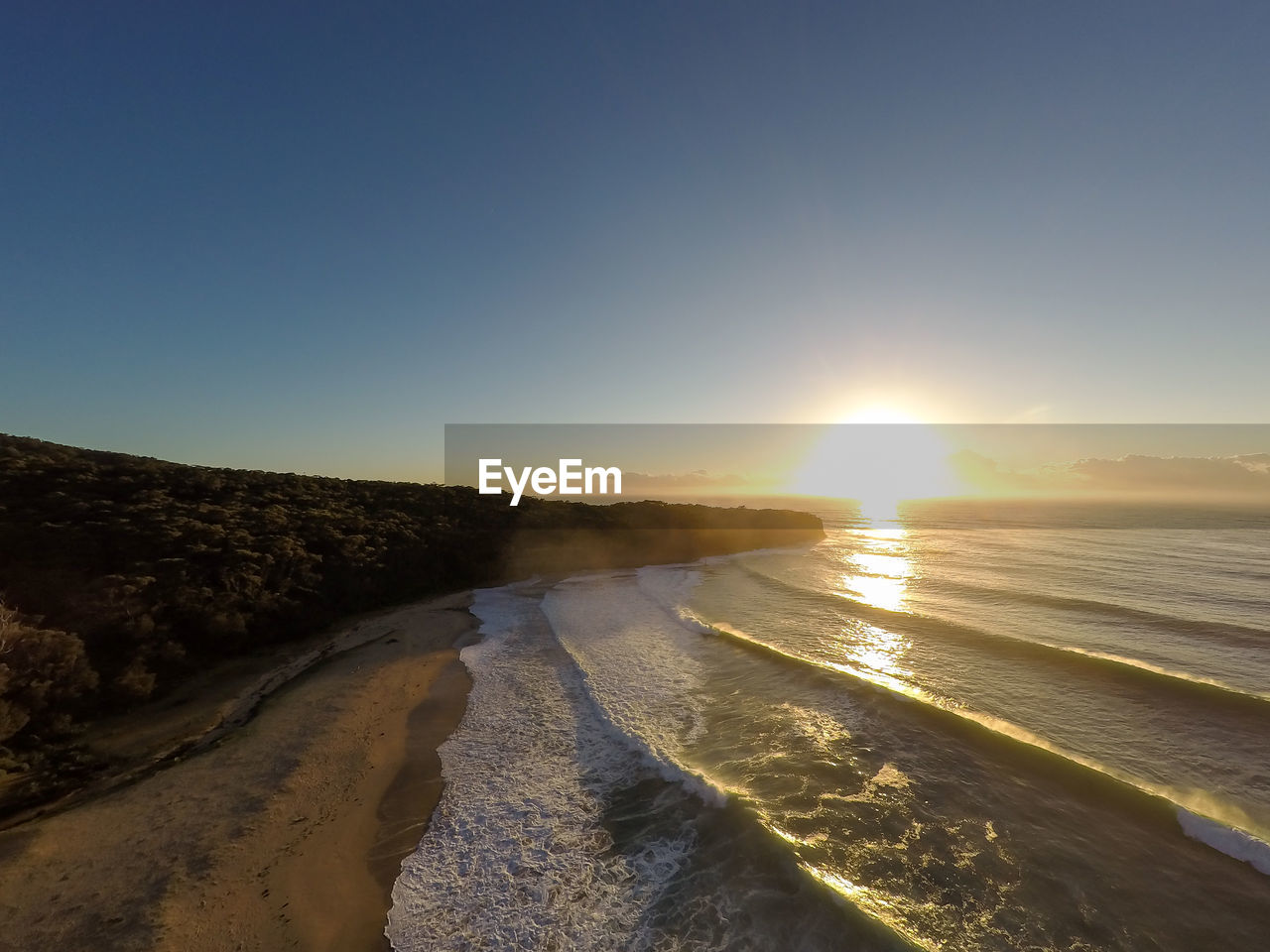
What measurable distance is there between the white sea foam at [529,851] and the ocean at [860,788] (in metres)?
0.04

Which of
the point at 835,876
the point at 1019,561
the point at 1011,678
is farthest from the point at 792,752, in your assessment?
the point at 1019,561

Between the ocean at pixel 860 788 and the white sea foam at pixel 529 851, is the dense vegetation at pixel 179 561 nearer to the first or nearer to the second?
the ocean at pixel 860 788

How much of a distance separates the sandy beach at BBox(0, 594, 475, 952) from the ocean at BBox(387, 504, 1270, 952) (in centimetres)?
87

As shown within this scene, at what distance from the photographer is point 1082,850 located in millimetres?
8242

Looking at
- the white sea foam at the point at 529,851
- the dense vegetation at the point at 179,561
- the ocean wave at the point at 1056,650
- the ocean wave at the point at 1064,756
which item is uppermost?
the dense vegetation at the point at 179,561

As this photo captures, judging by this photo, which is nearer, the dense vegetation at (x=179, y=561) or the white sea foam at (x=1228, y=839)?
the white sea foam at (x=1228, y=839)

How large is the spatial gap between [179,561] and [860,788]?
2365 cm

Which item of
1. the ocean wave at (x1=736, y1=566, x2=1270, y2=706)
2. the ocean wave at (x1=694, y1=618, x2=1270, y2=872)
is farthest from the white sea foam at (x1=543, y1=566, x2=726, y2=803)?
the ocean wave at (x1=736, y1=566, x2=1270, y2=706)

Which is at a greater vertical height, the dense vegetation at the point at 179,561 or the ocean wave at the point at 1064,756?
the dense vegetation at the point at 179,561

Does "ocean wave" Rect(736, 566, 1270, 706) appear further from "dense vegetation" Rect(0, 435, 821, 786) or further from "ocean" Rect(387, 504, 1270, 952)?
"dense vegetation" Rect(0, 435, 821, 786)

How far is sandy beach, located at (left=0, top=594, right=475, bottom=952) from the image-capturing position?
6770 mm

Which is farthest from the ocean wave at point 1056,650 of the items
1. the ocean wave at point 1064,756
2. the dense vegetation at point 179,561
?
the dense vegetation at point 179,561

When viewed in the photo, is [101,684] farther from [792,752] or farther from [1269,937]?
[1269,937]

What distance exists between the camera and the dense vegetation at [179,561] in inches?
496
